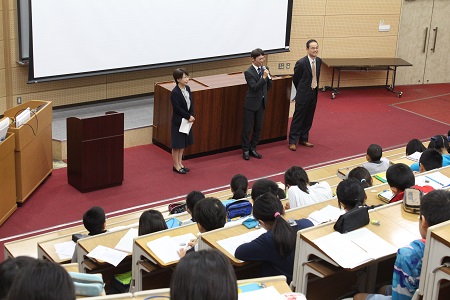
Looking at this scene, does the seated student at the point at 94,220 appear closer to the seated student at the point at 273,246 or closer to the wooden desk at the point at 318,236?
the seated student at the point at 273,246

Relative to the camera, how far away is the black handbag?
413 cm

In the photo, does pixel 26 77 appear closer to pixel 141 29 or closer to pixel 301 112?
pixel 141 29

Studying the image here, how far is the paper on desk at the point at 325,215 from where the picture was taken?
185 inches

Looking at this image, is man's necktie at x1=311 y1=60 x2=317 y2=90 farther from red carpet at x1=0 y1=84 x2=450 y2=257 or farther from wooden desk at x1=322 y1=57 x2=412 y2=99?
wooden desk at x1=322 y1=57 x2=412 y2=99

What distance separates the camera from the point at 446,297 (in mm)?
3967

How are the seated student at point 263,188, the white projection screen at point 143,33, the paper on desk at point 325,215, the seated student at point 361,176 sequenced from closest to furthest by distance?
the paper on desk at point 325,215 < the seated student at point 263,188 < the seated student at point 361,176 < the white projection screen at point 143,33

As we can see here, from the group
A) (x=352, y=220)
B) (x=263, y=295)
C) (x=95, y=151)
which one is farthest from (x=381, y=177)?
(x=263, y=295)

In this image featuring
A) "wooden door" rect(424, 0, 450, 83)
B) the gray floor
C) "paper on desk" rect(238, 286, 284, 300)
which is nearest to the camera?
"paper on desk" rect(238, 286, 284, 300)

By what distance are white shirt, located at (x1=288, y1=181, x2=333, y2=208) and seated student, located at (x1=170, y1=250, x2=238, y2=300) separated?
3041 mm

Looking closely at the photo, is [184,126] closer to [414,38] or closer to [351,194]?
[351,194]

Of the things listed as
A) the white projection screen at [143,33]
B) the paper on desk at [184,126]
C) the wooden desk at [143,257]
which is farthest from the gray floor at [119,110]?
the wooden desk at [143,257]

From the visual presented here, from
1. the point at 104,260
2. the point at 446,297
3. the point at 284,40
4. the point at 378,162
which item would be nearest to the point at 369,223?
the point at 446,297

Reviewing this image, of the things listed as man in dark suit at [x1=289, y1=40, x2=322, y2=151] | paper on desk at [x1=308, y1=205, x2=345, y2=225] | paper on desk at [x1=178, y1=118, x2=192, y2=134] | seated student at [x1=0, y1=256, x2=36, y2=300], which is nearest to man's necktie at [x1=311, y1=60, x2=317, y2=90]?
man in dark suit at [x1=289, y1=40, x2=322, y2=151]

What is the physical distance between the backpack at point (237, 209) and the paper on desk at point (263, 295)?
2052mm
